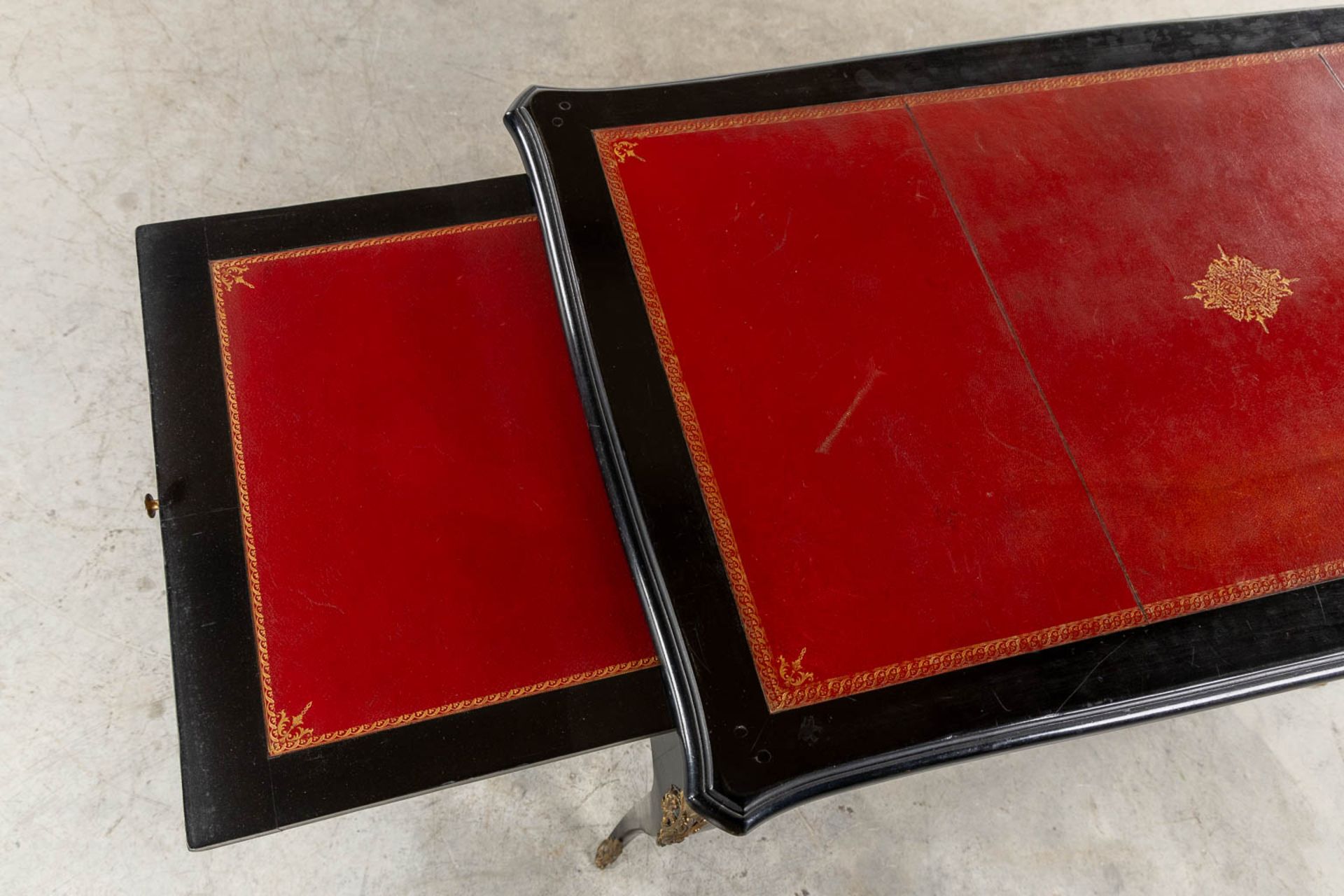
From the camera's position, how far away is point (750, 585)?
4.60 ft

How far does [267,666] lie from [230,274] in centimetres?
76

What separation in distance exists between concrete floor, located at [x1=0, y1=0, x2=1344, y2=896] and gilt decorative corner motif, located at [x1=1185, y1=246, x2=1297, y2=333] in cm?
122

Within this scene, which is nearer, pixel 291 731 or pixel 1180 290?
pixel 291 731

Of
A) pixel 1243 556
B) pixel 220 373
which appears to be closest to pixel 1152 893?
pixel 1243 556

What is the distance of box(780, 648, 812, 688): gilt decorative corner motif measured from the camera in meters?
1.36

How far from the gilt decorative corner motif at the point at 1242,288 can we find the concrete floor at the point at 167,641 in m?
1.22

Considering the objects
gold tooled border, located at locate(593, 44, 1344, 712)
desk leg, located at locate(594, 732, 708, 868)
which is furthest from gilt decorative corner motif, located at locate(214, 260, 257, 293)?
desk leg, located at locate(594, 732, 708, 868)

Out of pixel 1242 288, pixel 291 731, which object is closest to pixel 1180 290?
pixel 1242 288

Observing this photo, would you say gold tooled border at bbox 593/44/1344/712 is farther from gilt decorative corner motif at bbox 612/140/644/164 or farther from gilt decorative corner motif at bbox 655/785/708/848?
gilt decorative corner motif at bbox 655/785/708/848

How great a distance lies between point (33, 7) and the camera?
112 inches

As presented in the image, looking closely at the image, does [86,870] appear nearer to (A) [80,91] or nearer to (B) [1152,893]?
(A) [80,91]

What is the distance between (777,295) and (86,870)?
1.96 metres

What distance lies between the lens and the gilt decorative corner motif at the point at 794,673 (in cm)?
136

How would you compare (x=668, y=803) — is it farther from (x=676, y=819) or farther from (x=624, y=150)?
(x=624, y=150)
